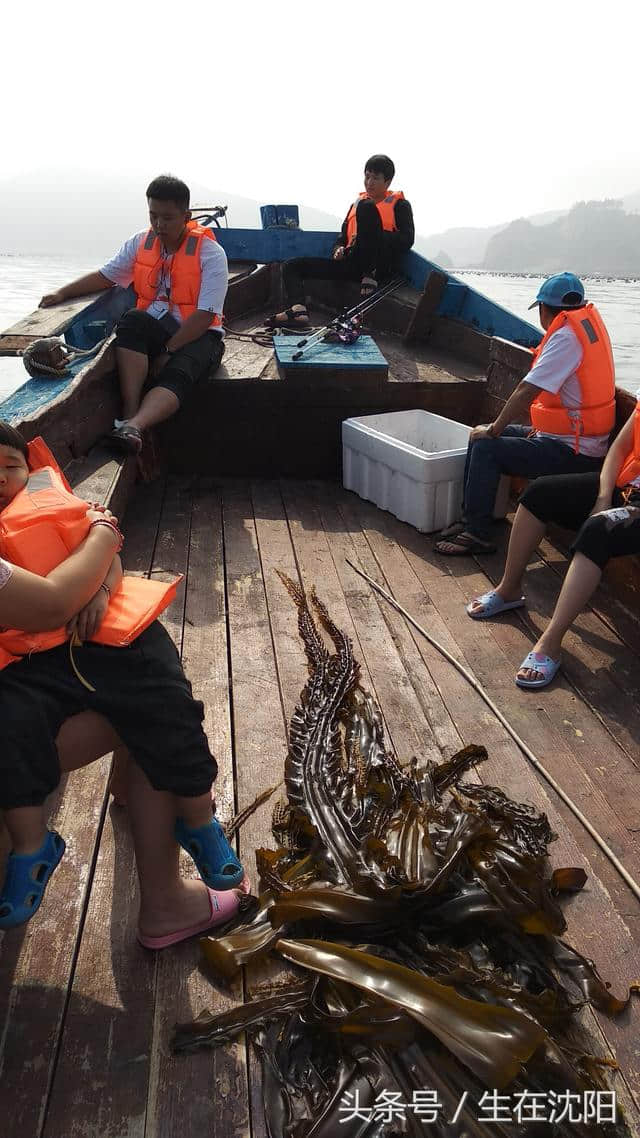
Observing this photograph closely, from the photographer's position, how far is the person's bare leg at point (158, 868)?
5.60 ft

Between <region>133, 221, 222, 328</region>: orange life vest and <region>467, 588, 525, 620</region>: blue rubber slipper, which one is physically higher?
<region>133, 221, 222, 328</region>: orange life vest

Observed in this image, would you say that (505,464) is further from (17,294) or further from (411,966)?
(17,294)

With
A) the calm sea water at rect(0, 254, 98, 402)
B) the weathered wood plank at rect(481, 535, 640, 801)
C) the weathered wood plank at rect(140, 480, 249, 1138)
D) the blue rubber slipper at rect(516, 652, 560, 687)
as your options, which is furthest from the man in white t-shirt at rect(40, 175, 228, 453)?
the blue rubber slipper at rect(516, 652, 560, 687)

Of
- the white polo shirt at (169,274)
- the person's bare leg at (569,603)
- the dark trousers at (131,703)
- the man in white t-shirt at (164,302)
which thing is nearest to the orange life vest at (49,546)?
the dark trousers at (131,703)

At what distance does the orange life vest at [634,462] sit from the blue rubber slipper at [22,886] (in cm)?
243

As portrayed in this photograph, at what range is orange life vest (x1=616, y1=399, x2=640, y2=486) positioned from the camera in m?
2.96

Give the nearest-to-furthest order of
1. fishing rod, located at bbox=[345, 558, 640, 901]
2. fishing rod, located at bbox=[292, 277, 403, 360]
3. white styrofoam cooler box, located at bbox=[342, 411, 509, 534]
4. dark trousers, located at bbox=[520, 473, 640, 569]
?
fishing rod, located at bbox=[345, 558, 640, 901] < dark trousers, located at bbox=[520, 473, 640, 569] < white styrofoam cooler box, located at bbox=[342, 411, 509, 534] < fishing rod, located at bbox=[292, 277, 403, 360]

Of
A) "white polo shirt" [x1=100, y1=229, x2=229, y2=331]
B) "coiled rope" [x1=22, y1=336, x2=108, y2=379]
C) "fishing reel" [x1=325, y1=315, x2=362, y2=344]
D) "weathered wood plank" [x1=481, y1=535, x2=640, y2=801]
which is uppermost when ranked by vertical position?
"white polo shirt" [x1=100, y1=229, x2=229, y2=331]

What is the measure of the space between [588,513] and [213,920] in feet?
7.40

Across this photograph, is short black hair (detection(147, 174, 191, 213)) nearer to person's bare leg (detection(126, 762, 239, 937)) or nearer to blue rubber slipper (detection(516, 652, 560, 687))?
blue rubber slipper (detection(516, 652, 560, 687))

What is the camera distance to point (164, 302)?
4539 mm

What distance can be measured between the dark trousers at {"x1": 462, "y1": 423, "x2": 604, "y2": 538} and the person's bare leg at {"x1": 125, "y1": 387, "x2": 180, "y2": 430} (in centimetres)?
164

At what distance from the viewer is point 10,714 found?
58.6 inches

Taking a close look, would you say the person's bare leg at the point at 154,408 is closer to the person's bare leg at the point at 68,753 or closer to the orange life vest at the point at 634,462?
the orange life vest at the point at 634,462
